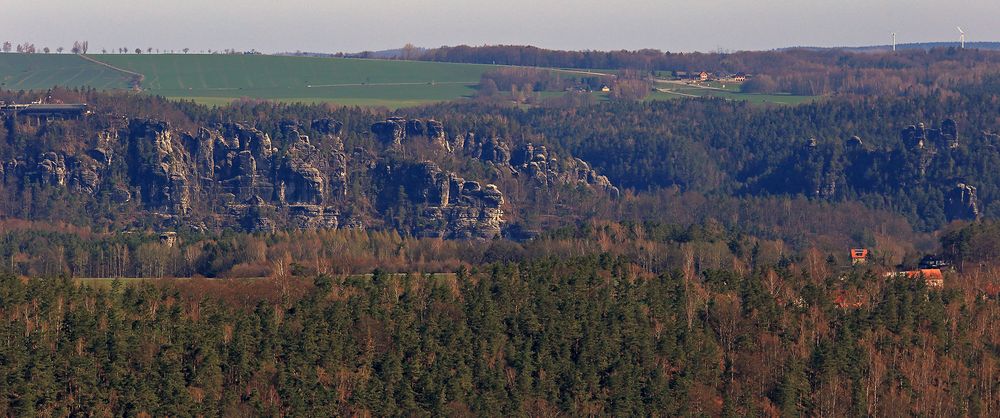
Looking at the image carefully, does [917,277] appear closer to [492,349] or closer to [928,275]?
[928,275]

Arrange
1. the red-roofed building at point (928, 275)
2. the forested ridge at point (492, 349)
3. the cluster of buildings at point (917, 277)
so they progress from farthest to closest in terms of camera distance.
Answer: the red-roofed building at point (928, 275), the cluster of buildings at point (917, 277), the forested ridge at point (492, 349)

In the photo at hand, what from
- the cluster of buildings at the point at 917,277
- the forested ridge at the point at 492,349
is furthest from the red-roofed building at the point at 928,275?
the forested ridge at the point at 492,349

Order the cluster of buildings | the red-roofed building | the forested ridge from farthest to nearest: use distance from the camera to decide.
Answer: the red-roofed building → the cluster of buildings → the forested ridge

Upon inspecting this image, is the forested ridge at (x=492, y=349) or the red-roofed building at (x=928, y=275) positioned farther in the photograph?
the red-roofed building at (x=928, y=275)

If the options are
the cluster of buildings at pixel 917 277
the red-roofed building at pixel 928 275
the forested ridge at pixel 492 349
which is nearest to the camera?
the forested ridge at pixel 492 349

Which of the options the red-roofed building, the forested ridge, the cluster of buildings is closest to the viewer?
the forested ridge

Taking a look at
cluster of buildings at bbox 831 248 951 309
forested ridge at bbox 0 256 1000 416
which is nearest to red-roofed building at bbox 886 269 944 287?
cluster of buildings at bbox 831 248 951 309

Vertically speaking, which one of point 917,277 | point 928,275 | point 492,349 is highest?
point 917,277

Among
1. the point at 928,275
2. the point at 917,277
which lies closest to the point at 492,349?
the point at 917,277

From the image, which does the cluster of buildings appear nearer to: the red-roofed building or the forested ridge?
the red-roofed building

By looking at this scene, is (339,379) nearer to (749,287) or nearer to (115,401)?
(115,401)

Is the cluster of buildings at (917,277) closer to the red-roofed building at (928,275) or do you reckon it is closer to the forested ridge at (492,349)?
the red-roofed building at (928,275)

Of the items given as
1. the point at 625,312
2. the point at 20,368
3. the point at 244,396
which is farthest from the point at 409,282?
the point at 20,368
